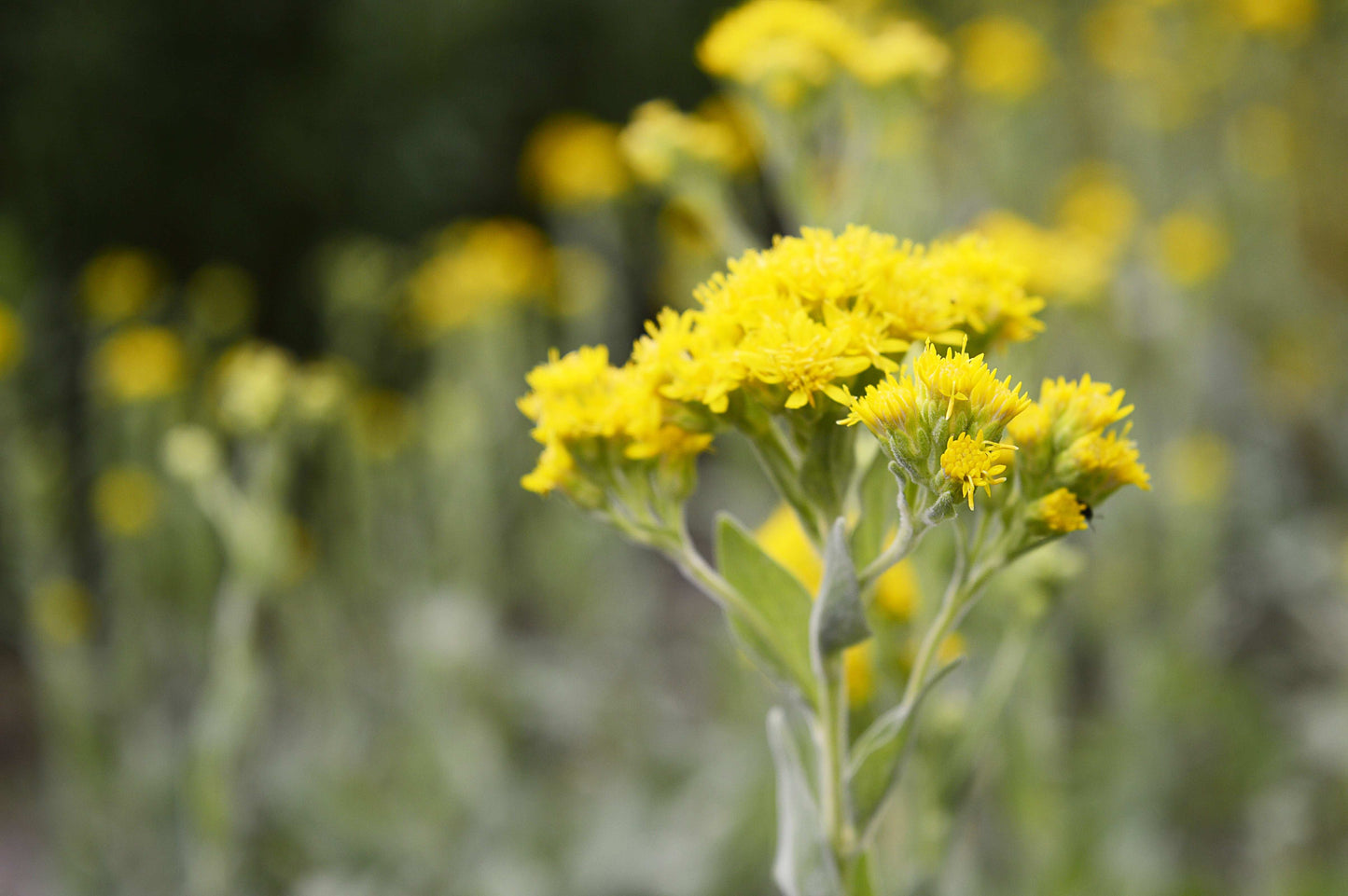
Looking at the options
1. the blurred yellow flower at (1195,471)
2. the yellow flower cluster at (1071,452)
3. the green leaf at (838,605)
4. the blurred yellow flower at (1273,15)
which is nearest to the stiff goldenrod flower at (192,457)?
the green leaf at (838,605)

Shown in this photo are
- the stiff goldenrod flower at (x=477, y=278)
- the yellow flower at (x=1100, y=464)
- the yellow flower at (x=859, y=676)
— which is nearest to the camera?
the yellow flower at (x=1100, y=464)

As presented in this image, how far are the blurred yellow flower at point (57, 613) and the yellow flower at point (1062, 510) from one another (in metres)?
2.26

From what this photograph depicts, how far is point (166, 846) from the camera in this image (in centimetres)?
250

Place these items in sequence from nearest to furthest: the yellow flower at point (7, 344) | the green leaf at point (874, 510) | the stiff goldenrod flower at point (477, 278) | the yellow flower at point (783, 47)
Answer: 1. the green leaf at point (874, 510)
2. the yellow flower at point (783, 47)
3. the yellow flower at point (7, 344)
4. the stiff goldenrod flower at point (477, 278)

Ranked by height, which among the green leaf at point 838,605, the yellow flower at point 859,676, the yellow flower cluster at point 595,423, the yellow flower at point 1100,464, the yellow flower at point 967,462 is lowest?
the green leaf at point 838,605

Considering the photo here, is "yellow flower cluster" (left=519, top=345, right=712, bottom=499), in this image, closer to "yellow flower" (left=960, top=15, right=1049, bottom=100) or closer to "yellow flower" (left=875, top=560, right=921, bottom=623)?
"yellow flower" (left=875, top=560, right=921, bottom=623)

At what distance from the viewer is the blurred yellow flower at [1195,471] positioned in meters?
2.52

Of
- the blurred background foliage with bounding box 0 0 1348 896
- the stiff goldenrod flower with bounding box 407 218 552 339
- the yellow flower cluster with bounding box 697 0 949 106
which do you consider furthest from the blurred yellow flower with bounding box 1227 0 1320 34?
the stiff goldenrod flower with bounding box 407 218 552 339

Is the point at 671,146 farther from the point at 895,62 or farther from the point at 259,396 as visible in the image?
the point at 259,396

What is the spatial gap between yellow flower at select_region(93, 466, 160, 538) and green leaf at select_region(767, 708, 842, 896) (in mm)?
2320

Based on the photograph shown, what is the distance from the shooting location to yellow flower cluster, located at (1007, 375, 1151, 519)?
2.78 ft

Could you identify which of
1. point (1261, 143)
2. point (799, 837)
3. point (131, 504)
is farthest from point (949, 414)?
point (1261, 143)

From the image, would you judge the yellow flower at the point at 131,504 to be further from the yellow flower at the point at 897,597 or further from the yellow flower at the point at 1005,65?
the yellow flower at the point at 1005,65

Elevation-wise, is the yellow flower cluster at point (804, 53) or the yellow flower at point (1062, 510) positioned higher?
the yellow flower cluster at point (804, 53)
